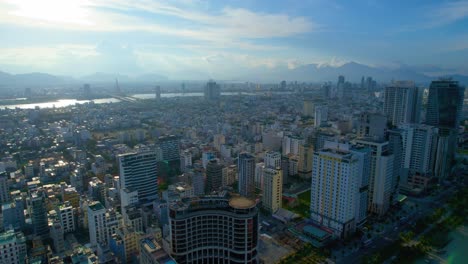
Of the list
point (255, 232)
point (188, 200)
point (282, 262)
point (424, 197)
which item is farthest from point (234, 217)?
Result: point (424, 197)

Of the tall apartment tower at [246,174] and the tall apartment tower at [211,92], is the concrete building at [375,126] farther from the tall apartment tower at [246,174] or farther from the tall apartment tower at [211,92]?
the tall apartment tower at [211,92]

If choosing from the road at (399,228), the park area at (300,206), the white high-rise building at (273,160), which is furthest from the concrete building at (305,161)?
the road at (399,228)

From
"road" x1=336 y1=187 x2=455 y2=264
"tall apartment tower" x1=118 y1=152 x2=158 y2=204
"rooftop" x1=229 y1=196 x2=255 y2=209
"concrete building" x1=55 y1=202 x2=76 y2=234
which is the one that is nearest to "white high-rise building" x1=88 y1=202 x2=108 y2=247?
"concrete building" x1=55 y1=202 x2=76 y2=234

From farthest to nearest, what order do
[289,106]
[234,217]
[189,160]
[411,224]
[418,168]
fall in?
[289,106]
[189,160]
[418,168]
[411,224]
[234,217]

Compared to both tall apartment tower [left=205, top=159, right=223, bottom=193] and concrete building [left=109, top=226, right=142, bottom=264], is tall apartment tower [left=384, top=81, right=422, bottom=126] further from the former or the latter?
concrete building [left=109, top=226, right=142, bottom=264]

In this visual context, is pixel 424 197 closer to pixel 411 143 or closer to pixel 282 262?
pixel 411 143
